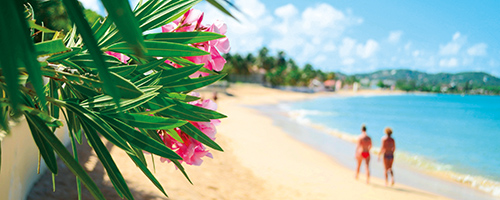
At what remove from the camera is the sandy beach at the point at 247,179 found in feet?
15.1

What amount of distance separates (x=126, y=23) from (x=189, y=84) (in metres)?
0.72

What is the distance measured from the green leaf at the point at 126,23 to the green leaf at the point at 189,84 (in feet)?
2.25

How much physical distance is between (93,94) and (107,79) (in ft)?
2.24

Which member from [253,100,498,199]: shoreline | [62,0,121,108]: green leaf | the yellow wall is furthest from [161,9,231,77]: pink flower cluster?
[253,100,498,199]: shoreline

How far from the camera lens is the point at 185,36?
1.06 meters

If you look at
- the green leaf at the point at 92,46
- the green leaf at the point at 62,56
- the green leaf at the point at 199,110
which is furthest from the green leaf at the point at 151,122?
the green leaf at the point at 92,46

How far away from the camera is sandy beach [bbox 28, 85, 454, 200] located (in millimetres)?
4613

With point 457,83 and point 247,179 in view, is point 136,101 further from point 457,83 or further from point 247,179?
point 457,83

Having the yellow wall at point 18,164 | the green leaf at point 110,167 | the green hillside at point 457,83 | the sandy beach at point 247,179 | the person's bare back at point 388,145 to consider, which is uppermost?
the green hillside at point 457,83

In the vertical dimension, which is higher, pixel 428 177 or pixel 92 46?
pixel 92 46

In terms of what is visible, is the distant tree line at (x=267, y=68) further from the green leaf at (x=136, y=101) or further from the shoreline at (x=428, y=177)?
the green leaf at (x=136, y=101)

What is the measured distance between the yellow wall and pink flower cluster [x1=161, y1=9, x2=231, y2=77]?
192 centimetres

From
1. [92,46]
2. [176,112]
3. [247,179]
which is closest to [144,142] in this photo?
[176,112]

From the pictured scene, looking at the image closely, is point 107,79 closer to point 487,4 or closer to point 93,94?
point 93,94
